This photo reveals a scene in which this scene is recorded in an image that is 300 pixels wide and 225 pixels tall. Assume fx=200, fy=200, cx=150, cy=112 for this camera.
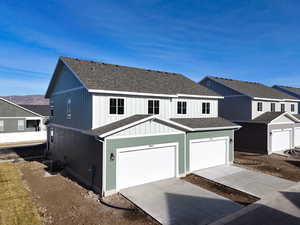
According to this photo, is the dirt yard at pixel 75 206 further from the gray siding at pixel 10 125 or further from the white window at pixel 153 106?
the gray siding at pixel 10 125

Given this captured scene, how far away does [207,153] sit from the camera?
1488 cm

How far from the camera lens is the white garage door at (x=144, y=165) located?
10.7 meters

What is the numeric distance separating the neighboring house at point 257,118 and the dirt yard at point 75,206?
17.3 m

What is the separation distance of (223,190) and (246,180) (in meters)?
2.36

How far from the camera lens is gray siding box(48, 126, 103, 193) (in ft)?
35.1

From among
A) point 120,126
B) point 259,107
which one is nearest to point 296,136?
point 259,107

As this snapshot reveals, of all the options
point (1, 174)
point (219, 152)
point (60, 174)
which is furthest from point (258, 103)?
point (1, 174)

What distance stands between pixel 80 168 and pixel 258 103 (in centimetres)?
2017

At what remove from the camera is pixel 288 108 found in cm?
2733

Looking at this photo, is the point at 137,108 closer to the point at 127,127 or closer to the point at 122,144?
the point at 127,127

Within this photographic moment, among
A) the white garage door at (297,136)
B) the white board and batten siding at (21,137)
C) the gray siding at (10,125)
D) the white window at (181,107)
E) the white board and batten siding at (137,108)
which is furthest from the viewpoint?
the gray siding at (10,125)

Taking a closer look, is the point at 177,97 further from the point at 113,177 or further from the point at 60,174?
the point at 60,174

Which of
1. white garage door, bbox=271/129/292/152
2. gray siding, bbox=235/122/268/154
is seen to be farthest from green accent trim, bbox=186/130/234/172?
white garage door, bbox=271/129/292/152

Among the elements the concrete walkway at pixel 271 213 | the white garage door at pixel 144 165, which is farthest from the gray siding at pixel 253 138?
the white garage door at pixel 144 165
